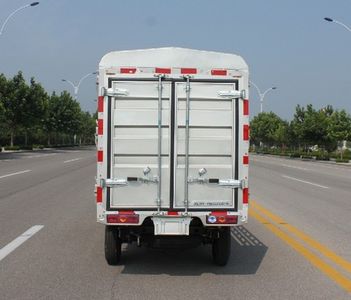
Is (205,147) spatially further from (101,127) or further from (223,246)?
(223,246)

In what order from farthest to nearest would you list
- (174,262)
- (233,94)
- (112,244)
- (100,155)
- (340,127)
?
(340,127) < (174,262) < (112,244) < (233,94) < (100,155)

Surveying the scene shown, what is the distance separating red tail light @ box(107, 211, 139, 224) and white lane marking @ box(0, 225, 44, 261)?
1.90 meters

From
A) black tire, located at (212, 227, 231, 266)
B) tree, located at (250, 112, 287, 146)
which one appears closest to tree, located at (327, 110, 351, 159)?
tree, located at (250, 112, 287, 146)

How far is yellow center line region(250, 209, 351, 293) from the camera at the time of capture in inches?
253

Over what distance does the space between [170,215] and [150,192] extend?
0.36 metres

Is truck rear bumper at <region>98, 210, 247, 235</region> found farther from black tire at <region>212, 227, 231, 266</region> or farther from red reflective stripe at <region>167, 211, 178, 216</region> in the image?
black tire at <region>212, 227, 231, 266</region>

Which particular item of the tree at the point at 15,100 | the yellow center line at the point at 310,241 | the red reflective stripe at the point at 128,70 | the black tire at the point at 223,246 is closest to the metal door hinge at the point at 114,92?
the red reflective stripe at the point at 128,70

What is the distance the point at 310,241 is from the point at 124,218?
381 centimetres

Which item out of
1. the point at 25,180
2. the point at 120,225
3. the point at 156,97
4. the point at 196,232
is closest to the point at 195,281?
the point at 196,232

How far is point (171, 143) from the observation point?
21.4 ft

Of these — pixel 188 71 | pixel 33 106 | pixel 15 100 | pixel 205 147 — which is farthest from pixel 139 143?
pixel 33 106

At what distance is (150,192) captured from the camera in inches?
257

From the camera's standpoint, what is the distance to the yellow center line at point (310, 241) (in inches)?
291


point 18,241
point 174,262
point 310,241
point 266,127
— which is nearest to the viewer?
point 174,262
